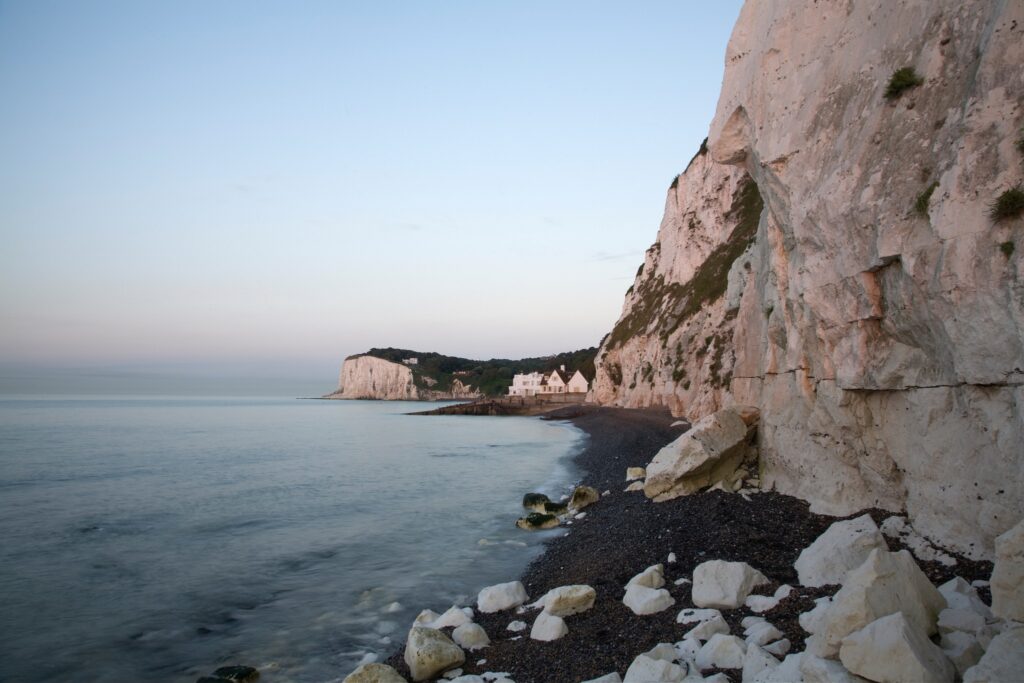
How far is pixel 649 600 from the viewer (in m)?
7.80

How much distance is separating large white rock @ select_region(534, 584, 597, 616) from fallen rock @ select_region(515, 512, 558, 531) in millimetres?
7617

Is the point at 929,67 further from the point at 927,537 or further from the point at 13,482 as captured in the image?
the point at 13,482

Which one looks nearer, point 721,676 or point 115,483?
point 721,676

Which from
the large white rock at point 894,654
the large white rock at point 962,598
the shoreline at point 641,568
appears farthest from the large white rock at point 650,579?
the large white rock at point 894,654

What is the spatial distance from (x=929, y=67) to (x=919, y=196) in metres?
1.87

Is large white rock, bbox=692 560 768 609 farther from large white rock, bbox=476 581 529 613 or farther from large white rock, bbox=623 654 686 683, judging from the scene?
large white rock, bbox=476 581 529 613

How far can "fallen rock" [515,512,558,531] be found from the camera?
635 inches

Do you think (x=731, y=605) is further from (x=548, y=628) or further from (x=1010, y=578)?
(x=1010, y=578)

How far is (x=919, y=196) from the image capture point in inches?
281

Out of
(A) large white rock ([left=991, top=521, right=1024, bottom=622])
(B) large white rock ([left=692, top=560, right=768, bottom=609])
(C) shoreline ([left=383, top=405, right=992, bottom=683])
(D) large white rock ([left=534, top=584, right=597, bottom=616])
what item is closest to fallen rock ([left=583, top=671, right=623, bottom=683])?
(C) shoreline ([left=383, top=405, right=992, bottom=683])

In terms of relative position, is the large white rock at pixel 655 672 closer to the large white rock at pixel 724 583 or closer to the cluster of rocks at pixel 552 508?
the large white rock at pixel 724 583

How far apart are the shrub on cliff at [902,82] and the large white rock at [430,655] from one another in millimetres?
8962

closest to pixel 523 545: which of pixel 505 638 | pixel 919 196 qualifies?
pixel 505 638

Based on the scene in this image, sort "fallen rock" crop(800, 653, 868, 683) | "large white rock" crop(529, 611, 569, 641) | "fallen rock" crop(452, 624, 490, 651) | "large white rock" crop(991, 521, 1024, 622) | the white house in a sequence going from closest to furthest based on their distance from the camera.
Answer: "fallen rock" crop(800, 653, 868, 683), "large white rock" crop(991, 521, 1024, 622), "large white rock" crop(529, 611, 569, 641), "fallen rock" crop(452, 624, 490, 651), the white house
